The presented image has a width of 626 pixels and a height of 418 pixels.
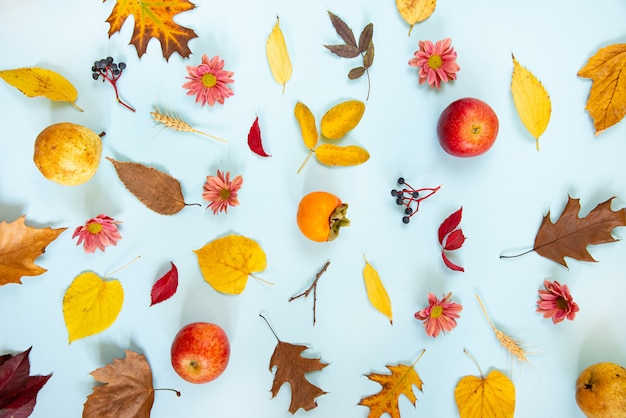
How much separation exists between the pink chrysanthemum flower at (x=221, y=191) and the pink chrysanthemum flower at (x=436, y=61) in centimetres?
50

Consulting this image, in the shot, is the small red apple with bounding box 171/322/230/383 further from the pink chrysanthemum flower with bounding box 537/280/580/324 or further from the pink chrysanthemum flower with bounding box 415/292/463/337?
the pink chrysanthemum flower with bounding box 537/280/580/324

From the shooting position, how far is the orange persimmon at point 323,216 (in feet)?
3.64

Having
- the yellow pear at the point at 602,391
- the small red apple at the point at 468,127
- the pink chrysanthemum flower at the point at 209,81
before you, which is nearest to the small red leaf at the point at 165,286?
the pink chrysanthemum flower at the point at 209,81

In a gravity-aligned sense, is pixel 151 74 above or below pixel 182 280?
above

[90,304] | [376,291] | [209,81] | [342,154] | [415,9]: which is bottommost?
[90,304]

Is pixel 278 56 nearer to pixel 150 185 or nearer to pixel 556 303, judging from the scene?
pixel 150 185

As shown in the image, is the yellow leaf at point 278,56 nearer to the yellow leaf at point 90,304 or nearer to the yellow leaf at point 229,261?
the yellow leaf at point 229,261

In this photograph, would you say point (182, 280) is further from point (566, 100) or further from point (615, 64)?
point (615, 64)

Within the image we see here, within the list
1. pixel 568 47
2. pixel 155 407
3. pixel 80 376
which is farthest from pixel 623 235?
pixel 80 376

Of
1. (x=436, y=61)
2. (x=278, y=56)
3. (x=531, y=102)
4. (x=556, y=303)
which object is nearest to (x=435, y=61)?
(x=436, y=61)

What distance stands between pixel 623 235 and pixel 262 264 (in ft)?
2.81

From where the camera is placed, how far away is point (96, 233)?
1.18 metres

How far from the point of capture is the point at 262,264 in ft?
3.90

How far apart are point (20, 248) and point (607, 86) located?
4.67 feet
